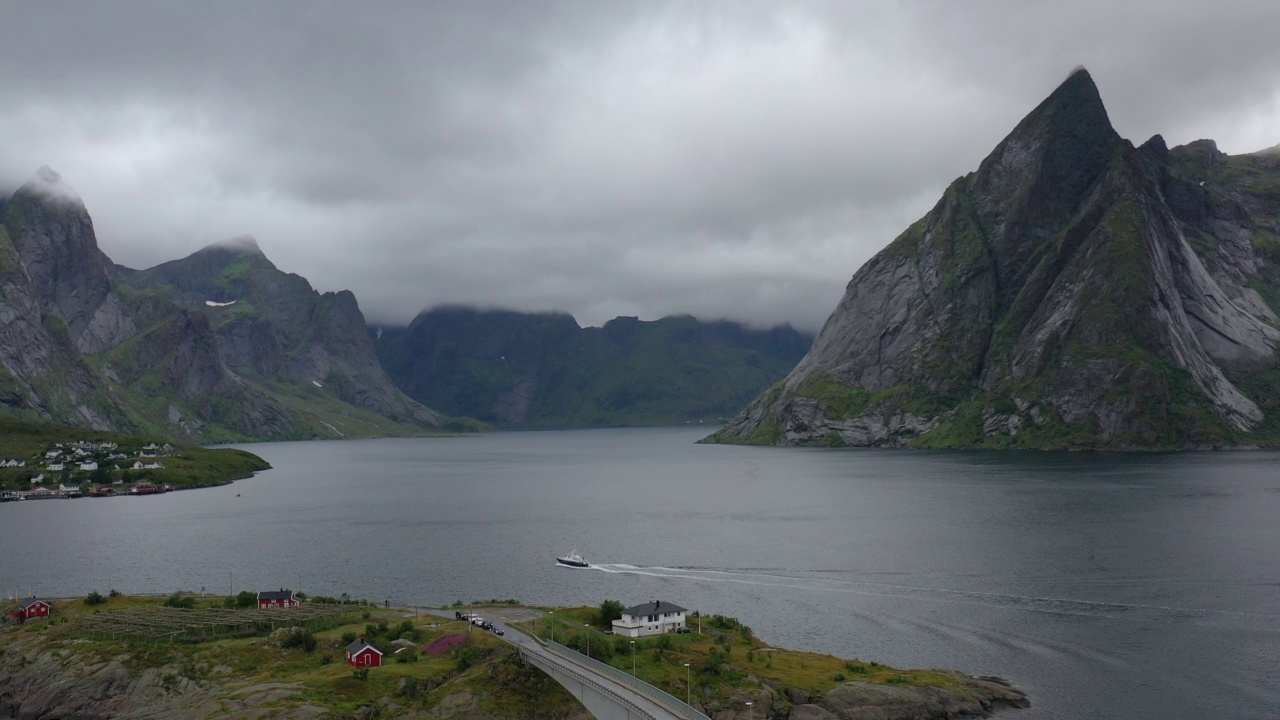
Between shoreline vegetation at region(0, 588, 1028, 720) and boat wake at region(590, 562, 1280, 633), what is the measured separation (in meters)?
27.9

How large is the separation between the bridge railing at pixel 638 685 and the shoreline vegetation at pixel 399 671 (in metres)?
3.10

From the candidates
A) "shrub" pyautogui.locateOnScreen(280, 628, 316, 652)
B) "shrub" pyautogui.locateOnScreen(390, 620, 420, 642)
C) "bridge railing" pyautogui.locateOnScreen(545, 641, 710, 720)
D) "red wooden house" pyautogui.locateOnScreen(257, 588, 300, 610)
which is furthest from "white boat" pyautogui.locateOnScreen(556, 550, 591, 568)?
"bridge railing" pyautogui.locateOnScreen(545, 641, 710, 720)

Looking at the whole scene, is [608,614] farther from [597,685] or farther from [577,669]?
[597,685]

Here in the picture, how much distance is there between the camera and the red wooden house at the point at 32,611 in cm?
11269

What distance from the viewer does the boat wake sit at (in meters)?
108

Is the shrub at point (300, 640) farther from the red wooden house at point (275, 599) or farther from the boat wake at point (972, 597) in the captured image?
the boat wake at point (972, 597)

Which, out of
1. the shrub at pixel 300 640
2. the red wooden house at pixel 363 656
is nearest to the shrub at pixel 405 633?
the red wooden house at pixel 363 656

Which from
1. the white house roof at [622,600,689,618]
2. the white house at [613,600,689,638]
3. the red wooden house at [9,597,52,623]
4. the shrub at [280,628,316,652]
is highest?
the white house roof at [622,600,689,618]

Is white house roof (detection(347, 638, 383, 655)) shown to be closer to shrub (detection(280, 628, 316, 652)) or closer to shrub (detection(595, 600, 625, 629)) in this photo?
shrub (detection(280, 628, 316, 652))

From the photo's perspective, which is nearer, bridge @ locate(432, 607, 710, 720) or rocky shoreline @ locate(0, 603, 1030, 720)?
bridge @ locate(432, 607, 710, 720)

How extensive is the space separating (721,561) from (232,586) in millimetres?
72557

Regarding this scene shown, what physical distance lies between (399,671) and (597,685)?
21.7m

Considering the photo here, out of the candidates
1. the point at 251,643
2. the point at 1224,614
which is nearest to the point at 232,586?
the point at 251,643

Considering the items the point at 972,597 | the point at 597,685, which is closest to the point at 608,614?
the point at 597,685
